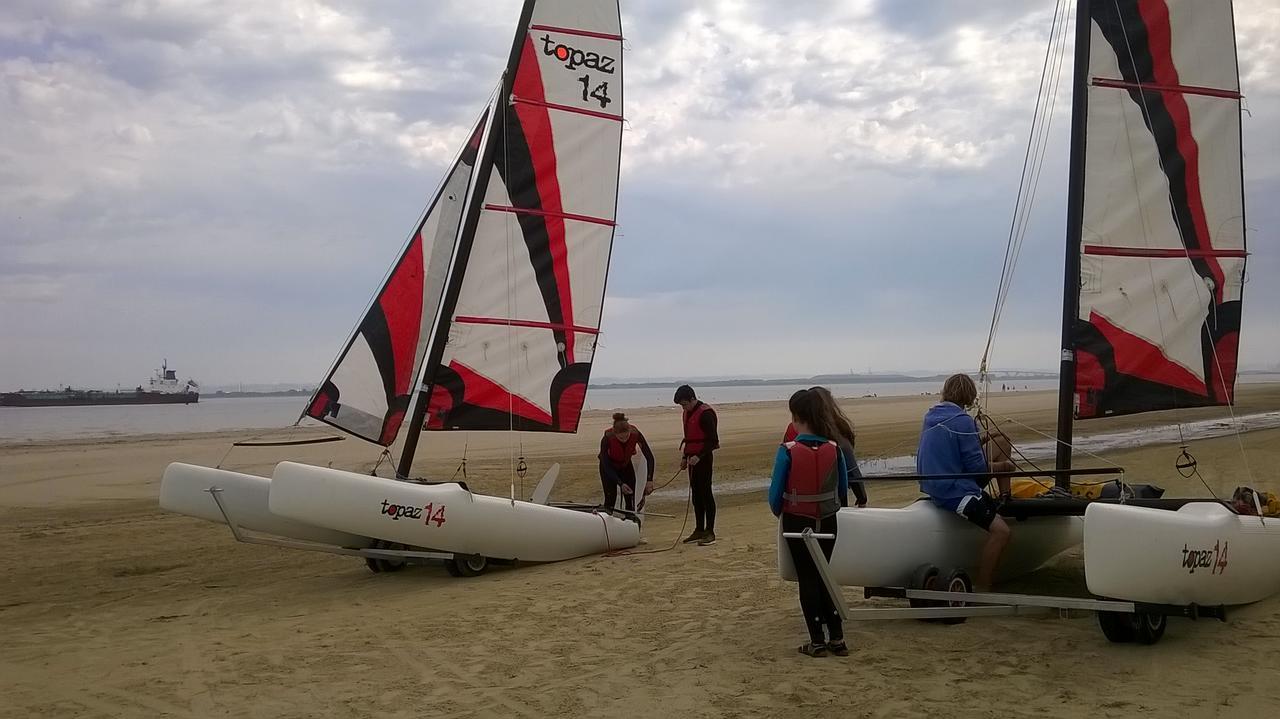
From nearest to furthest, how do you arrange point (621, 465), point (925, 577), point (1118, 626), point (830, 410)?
point (1118, 626), point (830, 410), point (925, 577), point (621, 465)

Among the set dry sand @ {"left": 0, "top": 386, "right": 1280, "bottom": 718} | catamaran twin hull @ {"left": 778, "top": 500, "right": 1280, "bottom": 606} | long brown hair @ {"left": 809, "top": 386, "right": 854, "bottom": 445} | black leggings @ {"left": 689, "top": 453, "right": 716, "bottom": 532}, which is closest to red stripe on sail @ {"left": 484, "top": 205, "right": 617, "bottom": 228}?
black leggings @ {"left": 689, "top": 453, "right": 716, "bottom": 532}

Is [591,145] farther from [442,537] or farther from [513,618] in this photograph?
A: [513,618]

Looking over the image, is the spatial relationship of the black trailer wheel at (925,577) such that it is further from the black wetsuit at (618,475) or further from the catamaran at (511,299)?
the black wetsuit at (618,475)

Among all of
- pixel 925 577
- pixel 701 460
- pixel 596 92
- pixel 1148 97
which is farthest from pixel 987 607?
pixel 596 92

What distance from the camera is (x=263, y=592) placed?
7.03 m

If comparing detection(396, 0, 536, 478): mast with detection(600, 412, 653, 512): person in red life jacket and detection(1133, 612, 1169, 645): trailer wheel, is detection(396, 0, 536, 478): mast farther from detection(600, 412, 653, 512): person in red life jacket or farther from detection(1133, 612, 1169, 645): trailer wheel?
detection(1133, 612, 1169, 645): trailer wheel

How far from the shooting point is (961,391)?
508cm

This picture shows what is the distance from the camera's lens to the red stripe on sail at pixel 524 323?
8.38m

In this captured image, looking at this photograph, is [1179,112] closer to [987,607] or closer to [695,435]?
[987,607]

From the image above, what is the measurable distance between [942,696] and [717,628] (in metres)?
1.48

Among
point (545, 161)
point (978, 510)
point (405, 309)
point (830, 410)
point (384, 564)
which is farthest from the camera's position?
point (545, 161)

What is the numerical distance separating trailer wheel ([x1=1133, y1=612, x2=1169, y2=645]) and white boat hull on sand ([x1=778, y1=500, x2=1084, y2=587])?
3.24 feet

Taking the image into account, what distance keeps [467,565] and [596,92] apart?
15.3ft

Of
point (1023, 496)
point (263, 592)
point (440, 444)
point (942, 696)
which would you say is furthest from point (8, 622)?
point (440, 444)
